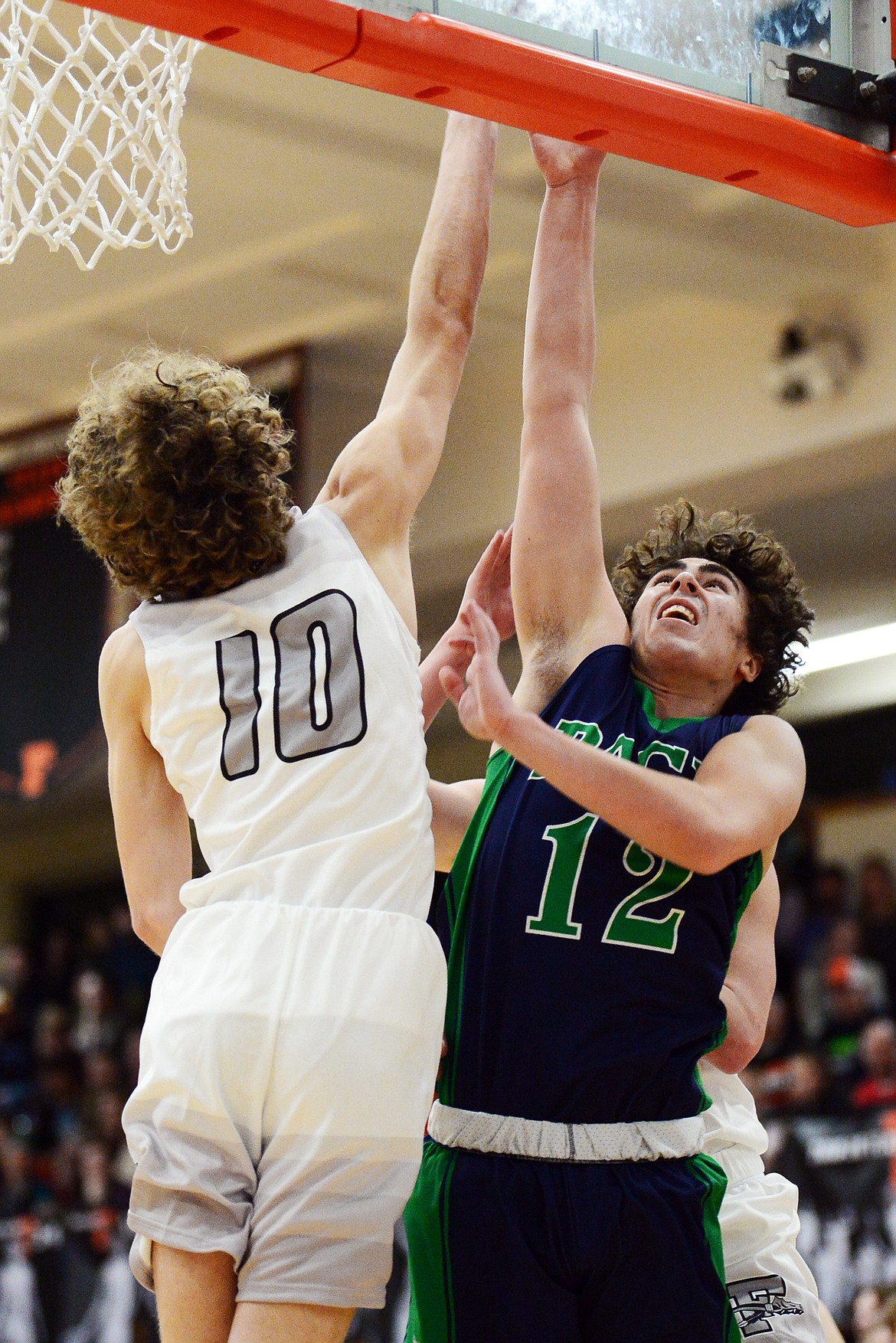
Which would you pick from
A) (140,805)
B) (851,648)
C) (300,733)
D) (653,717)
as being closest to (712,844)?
(653,717)

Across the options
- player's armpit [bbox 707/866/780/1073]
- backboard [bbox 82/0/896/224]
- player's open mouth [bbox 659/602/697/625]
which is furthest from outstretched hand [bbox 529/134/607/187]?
player's armpit [bbox 707/866/780/1073]

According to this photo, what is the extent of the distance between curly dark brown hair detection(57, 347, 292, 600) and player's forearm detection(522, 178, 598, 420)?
58 cm

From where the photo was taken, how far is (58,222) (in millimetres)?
3594

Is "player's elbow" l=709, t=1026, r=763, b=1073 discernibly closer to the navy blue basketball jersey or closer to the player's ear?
the navy blue basketball jersey

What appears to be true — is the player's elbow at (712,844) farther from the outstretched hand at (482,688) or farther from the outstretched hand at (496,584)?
the outstretched hand at (496,584)

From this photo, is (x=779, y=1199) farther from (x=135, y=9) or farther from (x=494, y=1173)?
(x=135, y=9)

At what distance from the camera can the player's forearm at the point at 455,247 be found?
9.27 ft

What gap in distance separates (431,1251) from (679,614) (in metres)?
1.10

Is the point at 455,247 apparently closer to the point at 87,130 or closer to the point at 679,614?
the point at 679,614

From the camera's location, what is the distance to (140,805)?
8.61 ft

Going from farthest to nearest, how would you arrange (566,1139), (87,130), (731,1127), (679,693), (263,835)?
(87,130) → (731,1127) → (679,693) → (566,1139) → (263,835)

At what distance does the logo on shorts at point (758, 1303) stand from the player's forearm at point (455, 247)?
168 centimetres

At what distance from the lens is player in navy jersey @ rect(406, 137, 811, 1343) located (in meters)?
2.55

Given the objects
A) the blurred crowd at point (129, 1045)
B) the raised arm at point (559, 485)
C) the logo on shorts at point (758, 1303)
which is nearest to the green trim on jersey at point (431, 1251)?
the logo on shorts at point (758, 1303)
